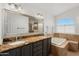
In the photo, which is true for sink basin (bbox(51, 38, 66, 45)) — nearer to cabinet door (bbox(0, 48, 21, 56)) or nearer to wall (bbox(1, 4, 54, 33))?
wall (bbox(1, 4, 54, 33))

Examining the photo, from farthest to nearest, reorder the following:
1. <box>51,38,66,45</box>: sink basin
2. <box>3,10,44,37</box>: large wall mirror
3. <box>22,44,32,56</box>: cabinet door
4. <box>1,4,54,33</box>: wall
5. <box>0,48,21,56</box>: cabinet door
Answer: <box>51,38,66,45</box>: sink basin, <box>1,4,54,33</box>: wall, <box>3,10,44,37</box>: large wall mirror, <box>22,44,32,56</box>: cabinet door, <box>0,48,21,56</box>: cabinet door

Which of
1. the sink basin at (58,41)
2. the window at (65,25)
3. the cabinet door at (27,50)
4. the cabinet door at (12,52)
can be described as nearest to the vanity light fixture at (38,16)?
the window at (65,25)

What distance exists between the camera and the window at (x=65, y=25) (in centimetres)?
272

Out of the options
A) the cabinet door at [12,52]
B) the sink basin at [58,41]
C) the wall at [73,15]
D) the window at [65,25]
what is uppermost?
the wall at [73,15]

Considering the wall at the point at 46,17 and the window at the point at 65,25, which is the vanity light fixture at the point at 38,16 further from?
the window at the point at 65,25

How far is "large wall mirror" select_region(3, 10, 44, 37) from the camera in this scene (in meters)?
1.99

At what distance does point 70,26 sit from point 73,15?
34 cm

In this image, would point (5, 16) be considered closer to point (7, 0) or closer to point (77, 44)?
point (7, 0)

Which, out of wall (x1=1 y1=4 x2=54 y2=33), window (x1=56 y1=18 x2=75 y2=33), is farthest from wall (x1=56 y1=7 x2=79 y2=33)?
wall (x1=1 y1=4 x2=54 y2=33)

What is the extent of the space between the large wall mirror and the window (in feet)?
2.25

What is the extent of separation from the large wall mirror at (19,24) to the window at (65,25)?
2.25 ft

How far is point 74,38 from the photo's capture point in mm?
2826

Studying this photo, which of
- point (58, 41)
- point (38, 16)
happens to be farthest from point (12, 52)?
point (58, 41)

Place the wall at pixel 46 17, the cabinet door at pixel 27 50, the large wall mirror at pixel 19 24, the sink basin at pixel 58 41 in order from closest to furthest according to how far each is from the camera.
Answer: the cabinet door at pixel 27 50 < the large wall mirror at pixel 19 24 < the wall at pixel 46 17 < the sink basin at pixel 58 41
